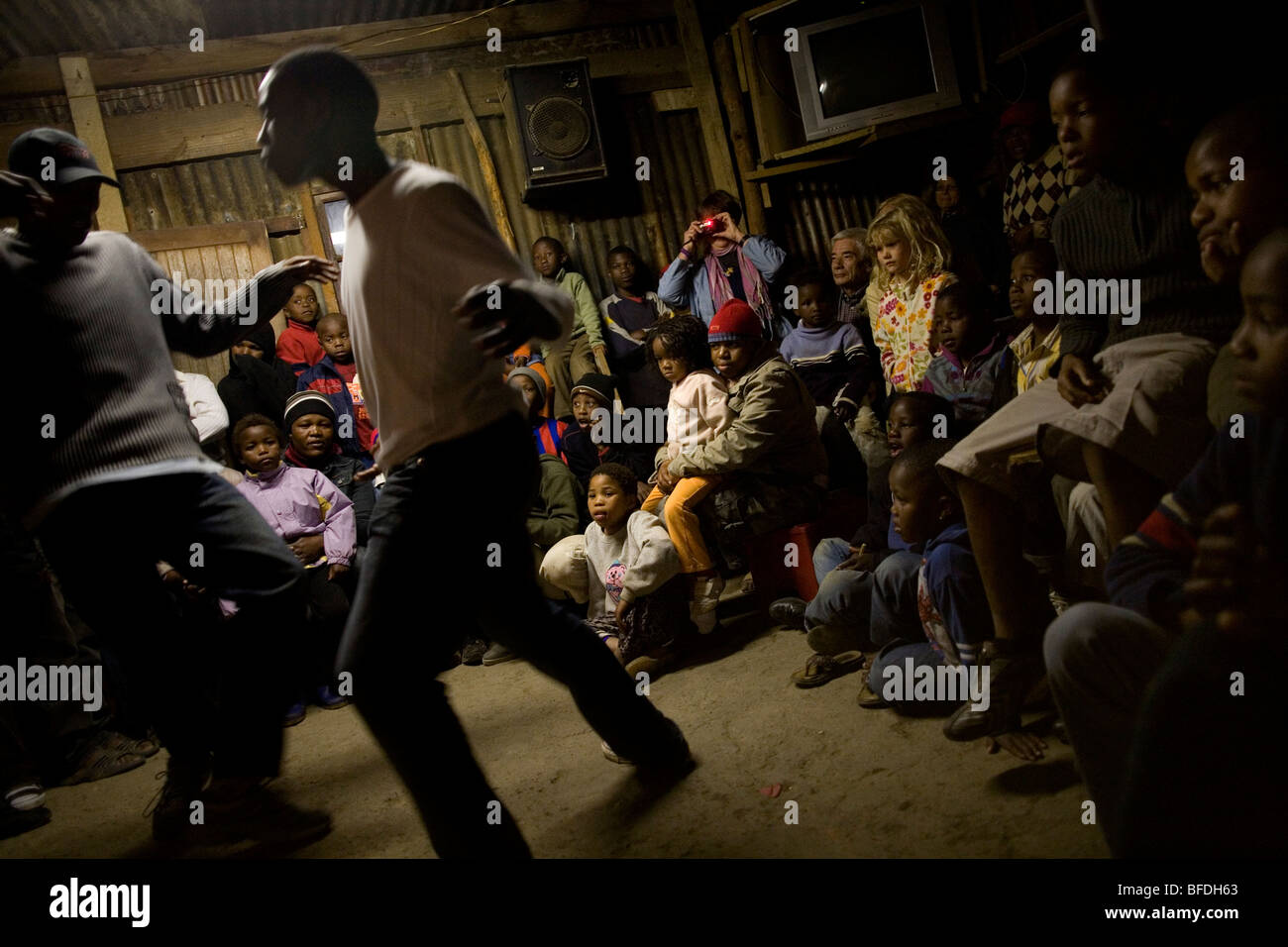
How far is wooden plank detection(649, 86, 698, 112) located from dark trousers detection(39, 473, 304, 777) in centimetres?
562

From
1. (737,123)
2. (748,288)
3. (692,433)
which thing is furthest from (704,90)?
(692,433)

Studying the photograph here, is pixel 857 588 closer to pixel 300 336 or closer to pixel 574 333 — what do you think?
pixel 574 333

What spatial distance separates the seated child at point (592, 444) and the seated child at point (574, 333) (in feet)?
4.01

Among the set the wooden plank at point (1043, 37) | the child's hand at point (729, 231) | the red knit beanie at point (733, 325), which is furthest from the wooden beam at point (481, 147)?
the wooden plank at point (1043, 37)

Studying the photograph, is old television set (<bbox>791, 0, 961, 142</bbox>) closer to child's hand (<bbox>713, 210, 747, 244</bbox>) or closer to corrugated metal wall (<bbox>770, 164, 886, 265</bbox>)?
corrugated metal wall (<bbox>770, 164, 886, 265</bbox>)

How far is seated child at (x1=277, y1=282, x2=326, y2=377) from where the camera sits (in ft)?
18.0

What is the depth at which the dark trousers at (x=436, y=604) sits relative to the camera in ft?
5.10

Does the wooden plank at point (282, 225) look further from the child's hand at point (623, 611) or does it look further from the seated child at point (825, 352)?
the child's hand at point (623, 611)

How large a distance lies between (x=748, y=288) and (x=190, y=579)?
166 inches

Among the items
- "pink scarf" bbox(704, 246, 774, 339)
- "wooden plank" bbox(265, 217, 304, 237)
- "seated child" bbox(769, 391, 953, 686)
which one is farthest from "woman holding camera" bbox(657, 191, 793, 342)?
"wooden plank" bbox(265, 217, 304, 237)

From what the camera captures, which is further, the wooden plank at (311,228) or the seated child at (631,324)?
the wooden plank at (311,228)

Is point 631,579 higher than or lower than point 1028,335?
lower

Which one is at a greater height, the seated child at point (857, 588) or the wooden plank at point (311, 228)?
the wooden plank at point (311, 228)

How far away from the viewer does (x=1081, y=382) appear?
1.87 metres
